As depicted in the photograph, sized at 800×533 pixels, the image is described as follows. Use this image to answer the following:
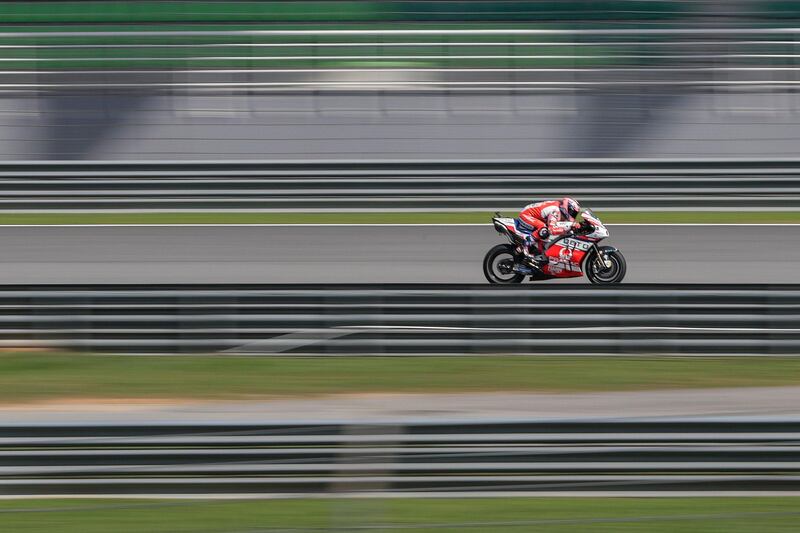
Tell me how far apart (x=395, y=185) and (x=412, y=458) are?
9.33 m

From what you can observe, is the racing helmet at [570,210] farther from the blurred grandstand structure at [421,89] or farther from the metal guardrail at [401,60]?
the metal guardrail at [401,60]

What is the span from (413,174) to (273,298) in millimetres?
5563

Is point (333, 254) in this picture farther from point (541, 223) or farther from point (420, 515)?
point (420, 515)

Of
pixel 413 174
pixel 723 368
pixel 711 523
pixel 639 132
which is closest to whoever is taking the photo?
pixel 711 523

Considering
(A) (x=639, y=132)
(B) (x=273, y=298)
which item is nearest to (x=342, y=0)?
(A) (x=639, y=132)

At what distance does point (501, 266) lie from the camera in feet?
38.3

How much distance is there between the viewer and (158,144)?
16016 millimetres

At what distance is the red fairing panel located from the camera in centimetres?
1154

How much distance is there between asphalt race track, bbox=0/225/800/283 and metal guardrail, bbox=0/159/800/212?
686mm

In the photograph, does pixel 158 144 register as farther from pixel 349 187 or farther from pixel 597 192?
pixel 597 192

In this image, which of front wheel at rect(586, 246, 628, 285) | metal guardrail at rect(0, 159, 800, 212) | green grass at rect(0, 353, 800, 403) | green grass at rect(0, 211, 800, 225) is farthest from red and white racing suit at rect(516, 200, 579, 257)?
metal guardrail at rect(0, 159, 800, 212)

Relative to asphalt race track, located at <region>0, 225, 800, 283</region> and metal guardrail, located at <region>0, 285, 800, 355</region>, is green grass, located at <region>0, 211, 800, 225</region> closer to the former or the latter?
asphalt race track, located at <region>0, 225, 800, 283</region>

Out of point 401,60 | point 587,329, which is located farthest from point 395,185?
point 587,329

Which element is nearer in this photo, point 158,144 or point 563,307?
point 563,307
